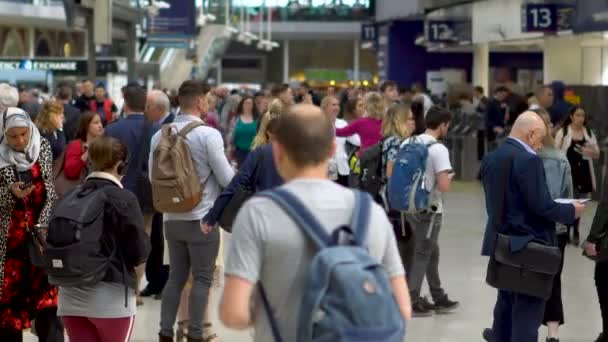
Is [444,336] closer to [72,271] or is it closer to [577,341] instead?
[577,341]

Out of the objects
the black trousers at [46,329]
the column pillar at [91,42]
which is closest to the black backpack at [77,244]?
the black trousers at [46,329]

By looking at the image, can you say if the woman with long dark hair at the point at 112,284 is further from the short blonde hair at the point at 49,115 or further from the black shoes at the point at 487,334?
the short blonde hair at the point at 49,115

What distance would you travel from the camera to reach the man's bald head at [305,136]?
411cm

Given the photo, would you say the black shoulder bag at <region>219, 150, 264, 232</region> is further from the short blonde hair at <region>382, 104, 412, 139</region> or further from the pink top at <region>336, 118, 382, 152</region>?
the pink top at <region>336, 118, 382, 152</region>

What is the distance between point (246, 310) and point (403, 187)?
21.5ft

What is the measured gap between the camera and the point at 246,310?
13.5 ft

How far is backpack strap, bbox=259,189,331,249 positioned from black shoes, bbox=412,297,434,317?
706 cm

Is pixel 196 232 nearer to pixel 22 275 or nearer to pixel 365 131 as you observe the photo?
pixel 22 275

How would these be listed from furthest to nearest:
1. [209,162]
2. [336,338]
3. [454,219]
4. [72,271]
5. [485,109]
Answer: [485,109]
[454,219]
[209,162]
[72,271]
[336,338]

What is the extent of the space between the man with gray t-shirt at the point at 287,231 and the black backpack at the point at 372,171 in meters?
7.42

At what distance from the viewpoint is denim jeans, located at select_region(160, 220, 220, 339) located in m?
8.93

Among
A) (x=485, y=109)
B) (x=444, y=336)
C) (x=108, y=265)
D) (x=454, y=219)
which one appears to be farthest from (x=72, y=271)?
(x=485, y=109)

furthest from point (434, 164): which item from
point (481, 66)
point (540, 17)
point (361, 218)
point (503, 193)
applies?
point (481, 66)

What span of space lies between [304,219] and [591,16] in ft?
52.8
